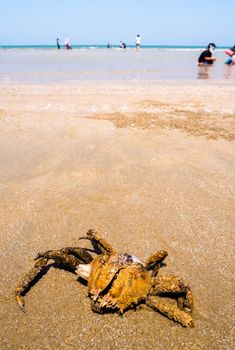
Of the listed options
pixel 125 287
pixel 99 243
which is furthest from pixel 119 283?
pixel 99 243

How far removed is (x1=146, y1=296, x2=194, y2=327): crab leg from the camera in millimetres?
2330

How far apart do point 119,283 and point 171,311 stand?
1.64ft

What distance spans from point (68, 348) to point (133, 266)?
773 millimetres

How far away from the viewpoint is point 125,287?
2.27 m

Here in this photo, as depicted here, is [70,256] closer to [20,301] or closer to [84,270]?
[84,270]

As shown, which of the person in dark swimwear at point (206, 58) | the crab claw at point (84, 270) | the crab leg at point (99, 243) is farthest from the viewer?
the person in dark swimwear at point (206, 58)

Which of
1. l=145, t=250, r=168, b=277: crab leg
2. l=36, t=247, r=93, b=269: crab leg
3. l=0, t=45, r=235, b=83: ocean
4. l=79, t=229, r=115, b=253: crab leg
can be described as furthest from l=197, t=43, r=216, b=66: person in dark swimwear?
l=36, t=247, r=93, b=269: crab leg

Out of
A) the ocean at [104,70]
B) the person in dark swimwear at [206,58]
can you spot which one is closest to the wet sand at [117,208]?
the ocean at [104,70]

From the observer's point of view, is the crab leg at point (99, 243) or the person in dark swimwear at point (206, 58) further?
the person in dark swimwear at point (206, 58)

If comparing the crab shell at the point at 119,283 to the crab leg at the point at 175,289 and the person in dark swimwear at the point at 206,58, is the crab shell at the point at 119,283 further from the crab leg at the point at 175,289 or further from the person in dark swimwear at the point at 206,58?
the person in dark swimwear at the point at 206,58

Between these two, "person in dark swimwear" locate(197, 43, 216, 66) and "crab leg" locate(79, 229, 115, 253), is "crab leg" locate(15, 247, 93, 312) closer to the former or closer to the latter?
"crab leg" locate(79, 229, 115, 253)

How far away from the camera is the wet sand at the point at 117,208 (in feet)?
7.79

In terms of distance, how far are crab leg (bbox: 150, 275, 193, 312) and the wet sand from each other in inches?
6.6

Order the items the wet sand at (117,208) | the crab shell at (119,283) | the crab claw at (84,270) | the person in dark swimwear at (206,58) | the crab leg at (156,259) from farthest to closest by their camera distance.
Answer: the person in dark swimwear at (206,58) < the crab leg at (156,259) < the crab claw at (84,270) < the wet sand at (117,208) < the crab shell at (119,283)
